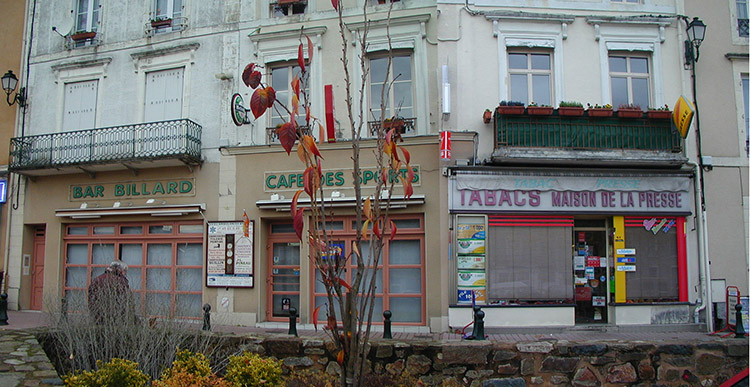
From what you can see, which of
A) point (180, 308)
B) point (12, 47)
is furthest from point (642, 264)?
point (12, 47)

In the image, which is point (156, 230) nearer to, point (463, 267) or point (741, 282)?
point (463, 267)

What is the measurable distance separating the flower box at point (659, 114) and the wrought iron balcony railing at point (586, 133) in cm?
7

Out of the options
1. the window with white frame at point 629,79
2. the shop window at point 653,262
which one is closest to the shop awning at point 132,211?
the shop window at point 653,262

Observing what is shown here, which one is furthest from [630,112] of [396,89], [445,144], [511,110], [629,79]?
[396,89]

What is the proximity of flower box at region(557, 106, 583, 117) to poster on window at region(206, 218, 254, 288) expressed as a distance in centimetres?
734

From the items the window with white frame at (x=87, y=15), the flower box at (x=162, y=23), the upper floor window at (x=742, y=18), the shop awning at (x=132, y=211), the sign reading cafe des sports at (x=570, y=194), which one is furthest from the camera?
the window with white frame at (x=87, y=15)

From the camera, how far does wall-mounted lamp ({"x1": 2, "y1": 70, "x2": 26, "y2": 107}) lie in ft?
47.8

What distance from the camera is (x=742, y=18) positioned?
12055 millimetres

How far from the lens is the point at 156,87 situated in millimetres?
13898

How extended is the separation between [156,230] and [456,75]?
8354 millimetres

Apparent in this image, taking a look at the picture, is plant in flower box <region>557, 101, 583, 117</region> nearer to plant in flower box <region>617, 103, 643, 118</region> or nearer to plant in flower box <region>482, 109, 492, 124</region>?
plant in flower box <region>617, 103, 643, 118</region>

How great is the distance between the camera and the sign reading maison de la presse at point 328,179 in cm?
1186

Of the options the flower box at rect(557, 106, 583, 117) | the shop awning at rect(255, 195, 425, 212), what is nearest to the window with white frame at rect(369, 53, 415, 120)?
the shop awning at rect(255, 195, 425, 212)

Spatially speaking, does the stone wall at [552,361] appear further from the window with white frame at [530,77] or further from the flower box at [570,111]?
the window with white frame at [530,77]
